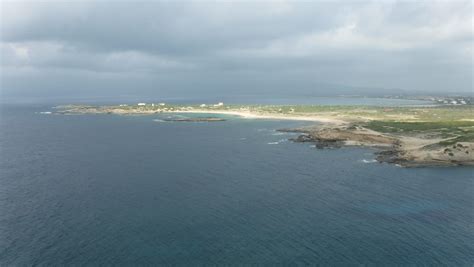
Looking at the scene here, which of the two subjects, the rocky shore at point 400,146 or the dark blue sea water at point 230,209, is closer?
the dark blue sea water at point 230,209

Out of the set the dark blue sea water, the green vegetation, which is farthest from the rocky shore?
the green vegetation

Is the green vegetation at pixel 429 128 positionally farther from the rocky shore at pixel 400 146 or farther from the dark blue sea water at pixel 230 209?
the dark blue sea water at pixel 230 209

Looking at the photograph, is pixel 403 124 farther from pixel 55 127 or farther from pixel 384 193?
pixel 55 127

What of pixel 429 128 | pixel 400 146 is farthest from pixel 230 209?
pixel 429 128

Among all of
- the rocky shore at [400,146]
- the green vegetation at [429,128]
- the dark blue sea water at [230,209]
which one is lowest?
the dark blue sea water at [230,209]

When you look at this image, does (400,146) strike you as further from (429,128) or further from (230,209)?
(230,209)

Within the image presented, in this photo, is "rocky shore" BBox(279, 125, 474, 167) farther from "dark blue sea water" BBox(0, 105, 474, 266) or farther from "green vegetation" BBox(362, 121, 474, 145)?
"green vegetation" BBox(362, 121, 474, 145)

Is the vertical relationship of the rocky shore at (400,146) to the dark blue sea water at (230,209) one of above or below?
above

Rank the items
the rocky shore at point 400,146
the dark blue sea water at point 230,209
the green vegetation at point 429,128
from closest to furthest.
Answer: the dark blue sea water at point 230,209 < the rocky shore at point 400,146 < the green vegetation at point 429,128

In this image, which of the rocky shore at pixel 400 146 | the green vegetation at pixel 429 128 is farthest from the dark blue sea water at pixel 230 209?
the green vegetation at pixel 429 128
